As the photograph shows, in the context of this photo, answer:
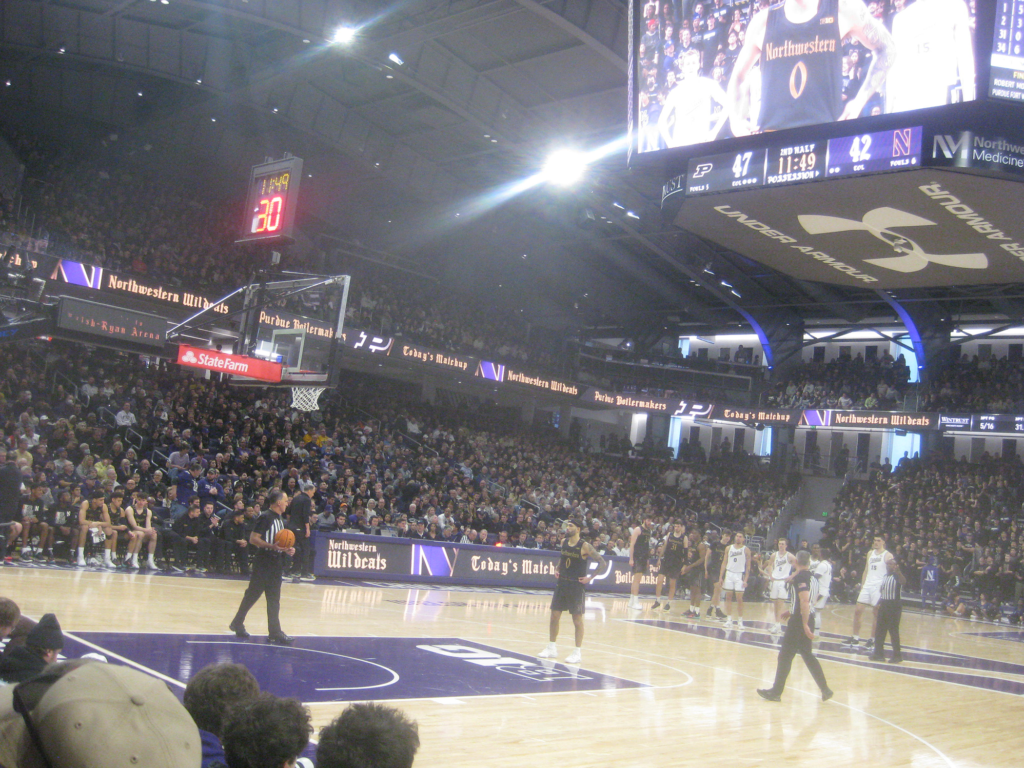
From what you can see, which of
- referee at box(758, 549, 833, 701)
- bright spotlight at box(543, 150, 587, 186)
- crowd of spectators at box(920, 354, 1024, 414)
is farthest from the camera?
crowd of spectators at box(920, 354, 1024, 414)

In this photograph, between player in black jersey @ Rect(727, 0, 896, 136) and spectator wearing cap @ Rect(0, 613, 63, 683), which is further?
player in black jersey @ Rect(727, 0, 896, 136)

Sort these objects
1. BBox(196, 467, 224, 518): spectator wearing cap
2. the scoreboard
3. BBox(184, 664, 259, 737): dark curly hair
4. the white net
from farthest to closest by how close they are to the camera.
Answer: BBox(196, 467, 224, 518): spectator wearing cap
the white net
the scoreboard
BBox(184, 664, 259, 737): dark curly hair

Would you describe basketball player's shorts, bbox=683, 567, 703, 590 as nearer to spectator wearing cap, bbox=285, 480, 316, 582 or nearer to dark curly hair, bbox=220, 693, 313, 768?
spectator wearing cap, bbox=285, 480, 316, 582

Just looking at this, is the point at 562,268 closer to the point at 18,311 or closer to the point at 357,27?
the point at 357,27

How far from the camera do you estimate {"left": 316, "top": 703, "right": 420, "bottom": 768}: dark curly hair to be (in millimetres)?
2100

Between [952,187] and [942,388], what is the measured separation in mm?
23703

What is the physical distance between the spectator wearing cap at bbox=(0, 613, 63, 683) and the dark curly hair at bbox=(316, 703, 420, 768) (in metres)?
1.61

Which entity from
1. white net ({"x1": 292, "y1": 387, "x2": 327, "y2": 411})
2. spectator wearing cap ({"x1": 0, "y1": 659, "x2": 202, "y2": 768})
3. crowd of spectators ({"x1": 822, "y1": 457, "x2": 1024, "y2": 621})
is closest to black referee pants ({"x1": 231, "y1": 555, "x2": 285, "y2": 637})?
white net ({"x1": 292, "y1": 387, "x2": 327, "y2": 411})

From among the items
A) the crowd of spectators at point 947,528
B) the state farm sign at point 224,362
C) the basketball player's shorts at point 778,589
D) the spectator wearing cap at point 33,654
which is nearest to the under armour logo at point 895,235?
the basketball player's shorts at point 778,589

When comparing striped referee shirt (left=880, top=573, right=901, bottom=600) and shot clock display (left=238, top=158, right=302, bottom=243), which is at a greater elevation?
shot clock display (left=238, top=158, right=302, bottom=243)

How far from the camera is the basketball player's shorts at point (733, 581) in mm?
16922

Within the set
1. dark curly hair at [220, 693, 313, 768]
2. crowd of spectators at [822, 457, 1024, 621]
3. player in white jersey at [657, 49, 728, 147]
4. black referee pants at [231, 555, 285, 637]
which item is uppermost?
player in white jersey at [657, 49, 728, 147]

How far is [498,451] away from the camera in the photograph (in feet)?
104

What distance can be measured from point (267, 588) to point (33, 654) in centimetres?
641
